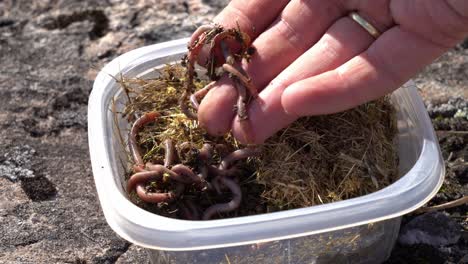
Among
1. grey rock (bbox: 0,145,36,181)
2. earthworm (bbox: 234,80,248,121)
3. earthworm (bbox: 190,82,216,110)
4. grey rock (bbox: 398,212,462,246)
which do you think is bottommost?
grey rock (bbox: 0,145,36,181)

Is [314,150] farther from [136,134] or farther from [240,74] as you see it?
[136,134]

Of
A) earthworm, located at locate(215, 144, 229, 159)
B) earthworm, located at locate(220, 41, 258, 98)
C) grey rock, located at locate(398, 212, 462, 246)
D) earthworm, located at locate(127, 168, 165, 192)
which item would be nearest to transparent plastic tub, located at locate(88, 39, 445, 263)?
earthworm, located at locate(127, 168, 165, 192)

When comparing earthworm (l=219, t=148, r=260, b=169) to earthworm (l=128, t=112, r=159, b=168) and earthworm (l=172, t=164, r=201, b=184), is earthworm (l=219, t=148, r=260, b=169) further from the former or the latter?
earthworm (l=128, t=112, r=159, b=168)

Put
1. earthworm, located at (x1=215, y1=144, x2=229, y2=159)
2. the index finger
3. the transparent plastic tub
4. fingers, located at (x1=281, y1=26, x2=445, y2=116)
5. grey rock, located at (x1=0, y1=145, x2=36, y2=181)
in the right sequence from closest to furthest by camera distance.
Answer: the transparent plastic tub, fingers, located at (x1=281, y1=26, x2=445, y2=116), earthworm, located at (x1=215, y1=144, x2=229, y2=159), the index finger, grey rock, located at (x1=0, y1=145, x2=36, y2=181)

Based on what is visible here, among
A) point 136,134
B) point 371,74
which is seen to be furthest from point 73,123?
point 371,74

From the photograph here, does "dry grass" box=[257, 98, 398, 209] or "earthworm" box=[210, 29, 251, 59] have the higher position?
"earthworm" box=[210, 29, 251, 59]

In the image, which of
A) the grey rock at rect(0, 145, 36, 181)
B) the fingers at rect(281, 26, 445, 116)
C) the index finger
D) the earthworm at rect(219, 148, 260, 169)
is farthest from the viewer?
the grey rock at rect(0, 145, 36, 181)

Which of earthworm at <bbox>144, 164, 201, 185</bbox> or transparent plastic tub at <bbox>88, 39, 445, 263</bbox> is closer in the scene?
→ transparent plastic tub at <bbox>88, 39, 445, 263</bbox>

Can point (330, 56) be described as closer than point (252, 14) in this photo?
Yes

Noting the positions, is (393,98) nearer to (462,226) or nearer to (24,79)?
(462,226)
